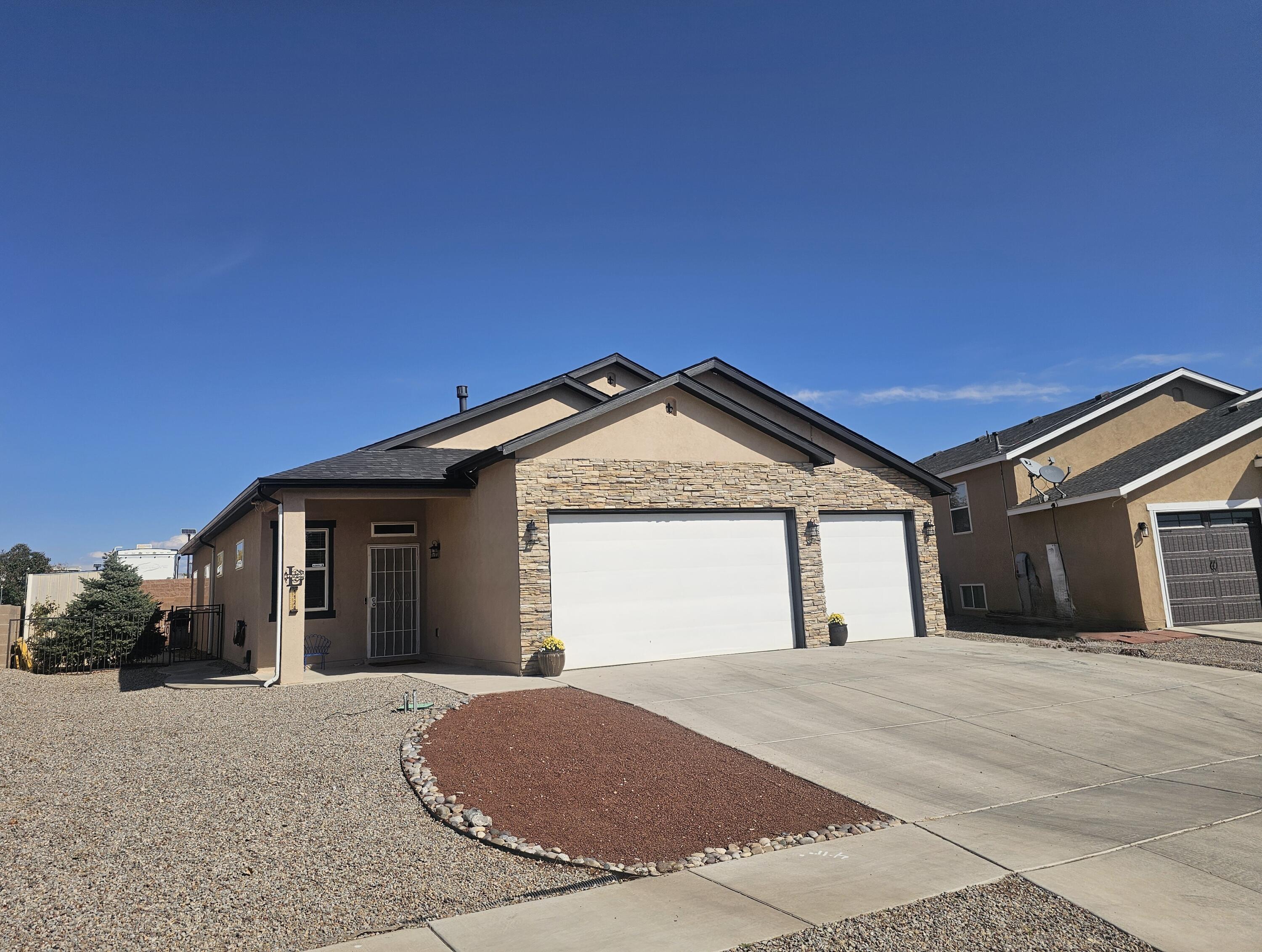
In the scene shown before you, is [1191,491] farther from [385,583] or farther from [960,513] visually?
[385,583]

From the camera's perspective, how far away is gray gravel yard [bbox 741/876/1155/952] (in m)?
3.83

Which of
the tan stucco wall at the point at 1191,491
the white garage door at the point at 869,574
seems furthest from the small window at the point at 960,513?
the white garage door at the point at 869,574

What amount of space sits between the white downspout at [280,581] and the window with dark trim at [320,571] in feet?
7.58

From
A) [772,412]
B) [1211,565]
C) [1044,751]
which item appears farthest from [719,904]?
[1211,565]

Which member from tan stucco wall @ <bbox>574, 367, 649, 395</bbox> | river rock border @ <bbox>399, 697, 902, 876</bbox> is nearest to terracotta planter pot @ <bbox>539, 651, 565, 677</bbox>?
river rock border @ <bbox>399, 697, 902, 876</bbox>

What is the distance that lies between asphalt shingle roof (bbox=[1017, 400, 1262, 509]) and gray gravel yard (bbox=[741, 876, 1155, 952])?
15.0 metres

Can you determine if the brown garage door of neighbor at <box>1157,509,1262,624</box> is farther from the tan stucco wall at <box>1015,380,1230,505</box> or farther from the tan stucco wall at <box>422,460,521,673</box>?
the tan stucco wall at <box>422,460,521,673</box>

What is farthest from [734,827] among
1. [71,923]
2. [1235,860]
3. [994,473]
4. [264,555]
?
[994,473]

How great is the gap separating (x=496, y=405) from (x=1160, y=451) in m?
15.8

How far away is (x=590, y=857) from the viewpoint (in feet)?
16.9

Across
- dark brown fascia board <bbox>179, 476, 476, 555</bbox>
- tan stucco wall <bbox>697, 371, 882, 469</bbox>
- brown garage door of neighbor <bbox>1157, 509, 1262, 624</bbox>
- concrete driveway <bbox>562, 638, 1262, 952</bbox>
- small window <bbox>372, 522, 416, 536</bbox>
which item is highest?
tan stucco wall <bbox>697, 371, 882, 469</bbox>

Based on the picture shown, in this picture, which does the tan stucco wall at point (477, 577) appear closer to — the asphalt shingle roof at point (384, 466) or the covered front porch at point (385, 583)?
the covered front porch at point (385, 583)

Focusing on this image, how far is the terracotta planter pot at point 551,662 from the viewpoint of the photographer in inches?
455

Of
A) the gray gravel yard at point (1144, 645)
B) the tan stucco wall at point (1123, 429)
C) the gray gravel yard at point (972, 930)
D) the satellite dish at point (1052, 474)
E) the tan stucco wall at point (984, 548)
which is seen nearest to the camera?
the gray gravel yard at point (972, 930)
